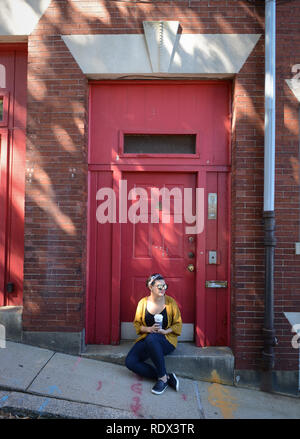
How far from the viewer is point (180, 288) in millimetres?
4543

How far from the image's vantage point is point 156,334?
3.81 metres

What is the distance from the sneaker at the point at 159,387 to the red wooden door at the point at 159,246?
105cm

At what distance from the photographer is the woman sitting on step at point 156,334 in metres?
3.66

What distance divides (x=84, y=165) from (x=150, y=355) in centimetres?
252

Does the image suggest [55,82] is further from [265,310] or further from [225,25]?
[265,310]

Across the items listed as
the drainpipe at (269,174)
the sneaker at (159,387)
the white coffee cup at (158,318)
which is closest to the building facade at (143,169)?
the drainpipe at (269,174)

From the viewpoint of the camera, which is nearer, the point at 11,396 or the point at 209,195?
the point at 11,396

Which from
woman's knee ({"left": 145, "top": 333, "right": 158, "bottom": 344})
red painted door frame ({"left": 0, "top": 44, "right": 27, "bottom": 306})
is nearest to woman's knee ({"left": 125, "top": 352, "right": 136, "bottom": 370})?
woman's knee ({"left": 145, "top": 333, "right": 158, "bottom": 344})

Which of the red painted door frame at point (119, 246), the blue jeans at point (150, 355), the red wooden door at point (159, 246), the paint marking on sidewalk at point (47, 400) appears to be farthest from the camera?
the red wooden door at point (159, 246)

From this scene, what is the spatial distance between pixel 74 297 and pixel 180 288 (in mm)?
1428

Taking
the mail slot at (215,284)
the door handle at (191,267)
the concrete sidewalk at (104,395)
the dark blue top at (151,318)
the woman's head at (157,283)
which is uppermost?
the door handle at (191,267)

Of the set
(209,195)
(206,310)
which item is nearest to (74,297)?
(206,310)

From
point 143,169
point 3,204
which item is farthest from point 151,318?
point 3,204

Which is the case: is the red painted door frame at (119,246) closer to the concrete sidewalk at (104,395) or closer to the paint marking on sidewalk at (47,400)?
the concrete sidewalk at (104,395)
